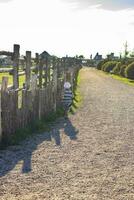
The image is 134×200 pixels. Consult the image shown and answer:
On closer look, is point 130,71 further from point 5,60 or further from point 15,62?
point 15,62

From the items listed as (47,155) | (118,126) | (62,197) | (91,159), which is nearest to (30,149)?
(47,155)

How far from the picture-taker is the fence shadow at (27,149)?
867cm

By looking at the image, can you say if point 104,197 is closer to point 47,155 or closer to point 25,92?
point 47,155

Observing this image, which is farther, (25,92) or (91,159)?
(25,92)

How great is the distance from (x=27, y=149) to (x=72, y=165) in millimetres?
1617

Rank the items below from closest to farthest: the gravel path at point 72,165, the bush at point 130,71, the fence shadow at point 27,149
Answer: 1. the gravel path at point 72,165
2. the fence shadow at point 27,149
3. the bush at point 130,71

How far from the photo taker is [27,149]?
401 inches

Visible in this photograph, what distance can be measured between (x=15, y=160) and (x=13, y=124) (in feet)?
6.91

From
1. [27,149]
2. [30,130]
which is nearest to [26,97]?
[30,130]

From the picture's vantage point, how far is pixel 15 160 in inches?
360

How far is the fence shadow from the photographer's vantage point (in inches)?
341

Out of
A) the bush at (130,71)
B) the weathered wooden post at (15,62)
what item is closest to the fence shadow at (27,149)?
the weathered wooden post at (15,62)

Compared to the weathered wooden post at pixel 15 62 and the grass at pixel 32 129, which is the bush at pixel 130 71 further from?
the weathered wooden post at pixel 15 62

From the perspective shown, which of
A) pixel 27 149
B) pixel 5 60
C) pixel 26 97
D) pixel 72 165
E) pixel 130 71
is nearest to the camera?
pixel 72 165
